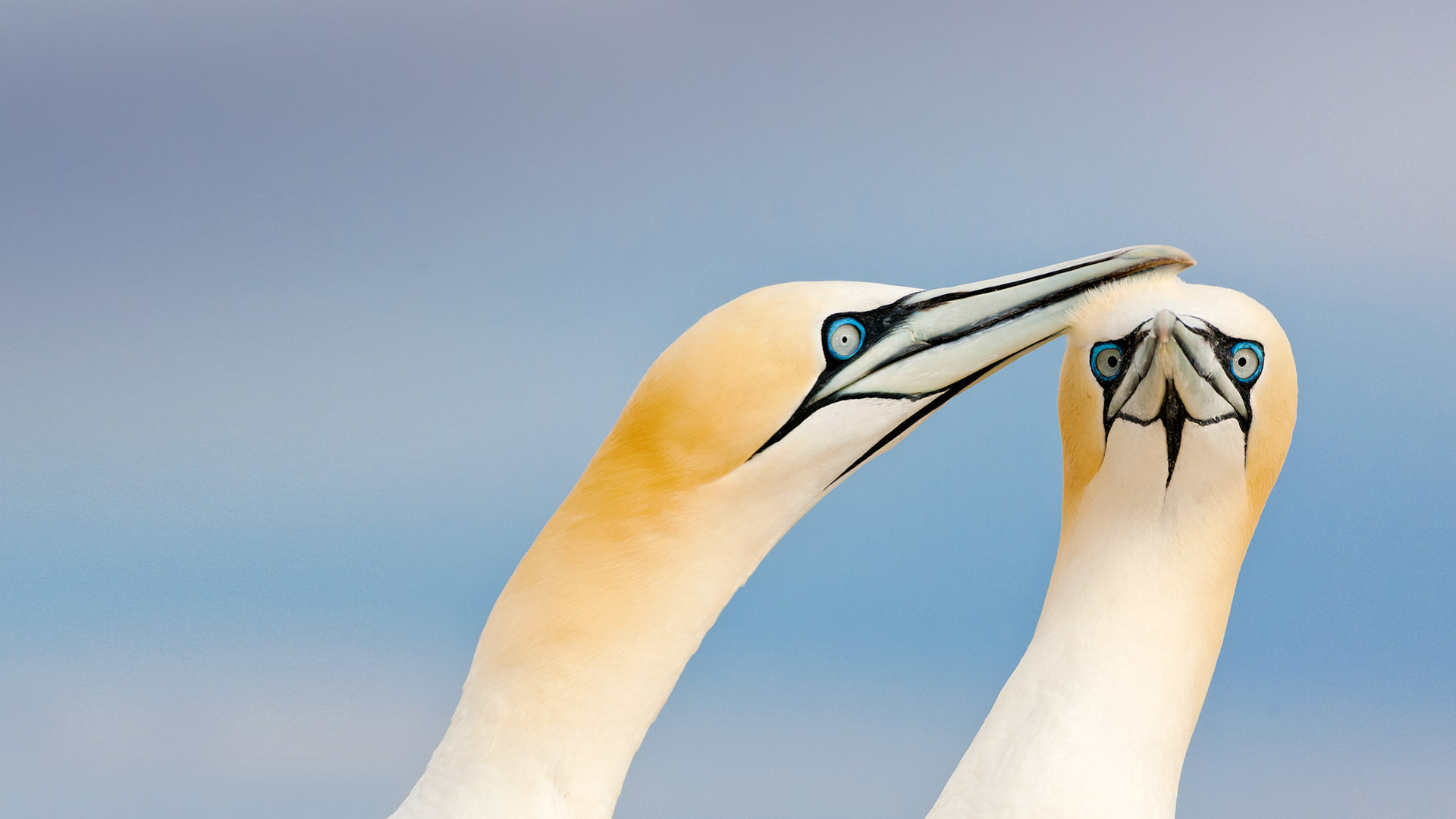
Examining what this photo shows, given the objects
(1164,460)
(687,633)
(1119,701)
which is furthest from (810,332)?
(1119,701)

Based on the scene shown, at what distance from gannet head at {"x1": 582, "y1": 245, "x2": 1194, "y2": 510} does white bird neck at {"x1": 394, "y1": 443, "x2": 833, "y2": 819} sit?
9 cm

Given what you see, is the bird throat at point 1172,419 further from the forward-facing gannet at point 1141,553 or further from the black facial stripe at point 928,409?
the black facial stripe at point 928,409

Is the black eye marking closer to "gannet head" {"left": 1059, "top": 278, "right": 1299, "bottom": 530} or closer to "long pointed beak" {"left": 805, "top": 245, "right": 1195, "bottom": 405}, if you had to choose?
"gannet head" {"left": 1059, "top": 278, "right": 1299, "bottom": 530}

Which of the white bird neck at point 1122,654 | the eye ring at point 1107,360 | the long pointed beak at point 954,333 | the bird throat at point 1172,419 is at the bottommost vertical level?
the white bird neck at point 1122,654

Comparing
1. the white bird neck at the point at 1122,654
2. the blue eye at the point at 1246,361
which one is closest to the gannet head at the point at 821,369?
the blue eye at the point at 1246,361

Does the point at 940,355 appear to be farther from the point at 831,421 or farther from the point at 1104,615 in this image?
the point at 1104,615

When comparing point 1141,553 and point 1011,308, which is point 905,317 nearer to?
point 1011,308

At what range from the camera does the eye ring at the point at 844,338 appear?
387 centimetres

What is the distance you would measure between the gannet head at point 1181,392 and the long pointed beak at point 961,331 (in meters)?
0.11

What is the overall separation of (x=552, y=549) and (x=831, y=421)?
2.87 ft

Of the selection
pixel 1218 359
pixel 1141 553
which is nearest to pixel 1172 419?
pixel 1218 359

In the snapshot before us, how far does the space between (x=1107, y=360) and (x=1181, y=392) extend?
0.25 metres

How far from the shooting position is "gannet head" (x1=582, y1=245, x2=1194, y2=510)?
3723 mm

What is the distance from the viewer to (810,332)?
3.84 metres
